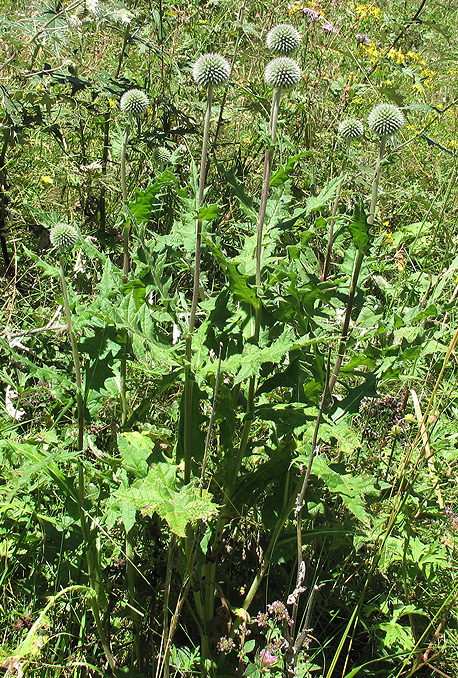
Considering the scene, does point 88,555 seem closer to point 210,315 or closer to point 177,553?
point 177,553

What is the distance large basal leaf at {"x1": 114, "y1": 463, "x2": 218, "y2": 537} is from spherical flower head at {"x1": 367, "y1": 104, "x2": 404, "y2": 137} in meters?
1.58

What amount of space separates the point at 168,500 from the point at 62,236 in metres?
1.00

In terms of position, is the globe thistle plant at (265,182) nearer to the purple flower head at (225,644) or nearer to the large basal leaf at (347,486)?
the large basal leaf at (347,486)

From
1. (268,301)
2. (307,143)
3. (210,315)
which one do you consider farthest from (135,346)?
(307,143)

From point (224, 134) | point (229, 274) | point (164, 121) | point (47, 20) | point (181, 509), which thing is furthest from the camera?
point (224, 134)

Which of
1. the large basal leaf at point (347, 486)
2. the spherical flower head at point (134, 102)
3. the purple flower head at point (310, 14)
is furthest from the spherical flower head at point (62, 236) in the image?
the purple flower head at point (310, 14)

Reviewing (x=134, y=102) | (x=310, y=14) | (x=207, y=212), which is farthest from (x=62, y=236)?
(x=310, y=14)

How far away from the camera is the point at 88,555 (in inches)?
75.4

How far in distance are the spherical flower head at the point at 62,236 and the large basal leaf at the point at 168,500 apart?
0.85m

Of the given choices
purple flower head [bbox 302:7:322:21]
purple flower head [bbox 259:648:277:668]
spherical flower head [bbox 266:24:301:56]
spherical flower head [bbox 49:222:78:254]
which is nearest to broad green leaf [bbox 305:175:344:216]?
spherical flower head [bbox 266:24:301:56]

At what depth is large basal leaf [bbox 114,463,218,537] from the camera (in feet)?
5.15

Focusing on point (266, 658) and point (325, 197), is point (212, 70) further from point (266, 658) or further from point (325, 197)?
point (266, 658)

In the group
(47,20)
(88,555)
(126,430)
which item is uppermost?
(47,20)

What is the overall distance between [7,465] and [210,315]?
0.94 meters
